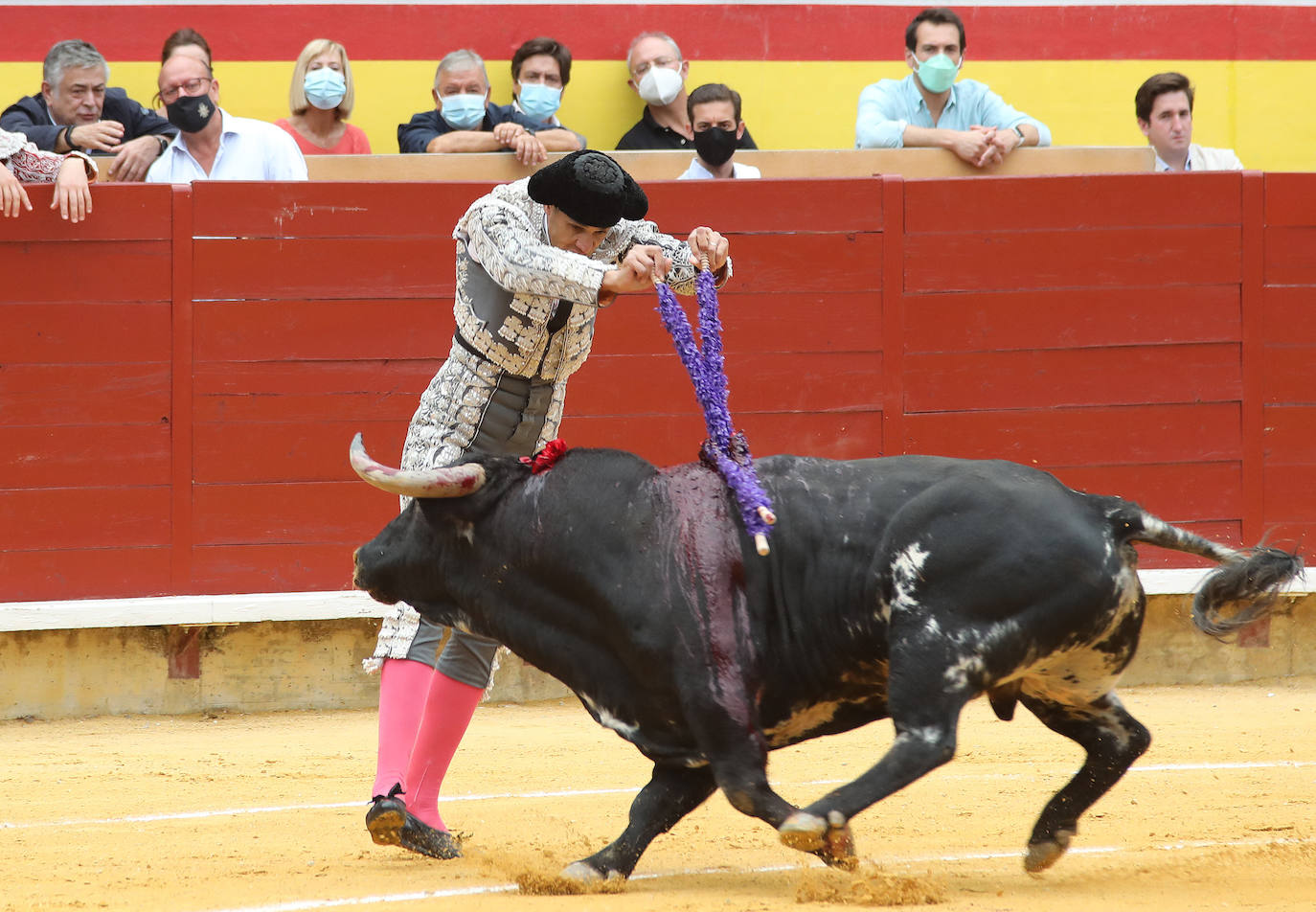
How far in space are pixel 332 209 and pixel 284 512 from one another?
1018mm

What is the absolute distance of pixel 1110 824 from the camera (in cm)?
363

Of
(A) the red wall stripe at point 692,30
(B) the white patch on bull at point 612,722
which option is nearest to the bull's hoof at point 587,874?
(B) the white patch on bull at point 612,722

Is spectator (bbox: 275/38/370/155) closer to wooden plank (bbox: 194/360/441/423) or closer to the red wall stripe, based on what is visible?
the red wall stripe

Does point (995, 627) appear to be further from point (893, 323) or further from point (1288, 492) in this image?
point (1288, 492)

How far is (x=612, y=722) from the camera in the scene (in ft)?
9.66

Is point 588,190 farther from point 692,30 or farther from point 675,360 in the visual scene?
point 692,30

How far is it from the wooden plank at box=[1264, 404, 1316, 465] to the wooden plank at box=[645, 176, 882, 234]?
1630mm

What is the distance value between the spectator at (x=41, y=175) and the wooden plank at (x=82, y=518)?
0.89 meters

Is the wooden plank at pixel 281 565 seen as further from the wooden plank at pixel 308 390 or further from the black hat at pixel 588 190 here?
the black hat at pixel 588 190

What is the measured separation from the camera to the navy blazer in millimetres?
5352

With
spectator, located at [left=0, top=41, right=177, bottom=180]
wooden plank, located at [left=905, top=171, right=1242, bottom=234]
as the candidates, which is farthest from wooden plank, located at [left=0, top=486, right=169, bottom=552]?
wooden plank, located at [left=905, top=171, right=1242, bottom=234]

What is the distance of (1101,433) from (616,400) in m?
1.75

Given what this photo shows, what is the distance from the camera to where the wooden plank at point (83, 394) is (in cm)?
522

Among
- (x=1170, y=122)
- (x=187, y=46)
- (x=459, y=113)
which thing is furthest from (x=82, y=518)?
(x=1170, y=122)
